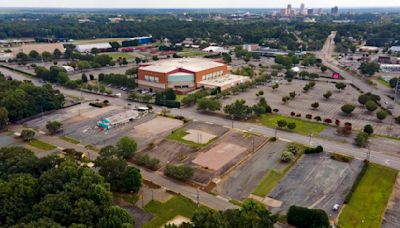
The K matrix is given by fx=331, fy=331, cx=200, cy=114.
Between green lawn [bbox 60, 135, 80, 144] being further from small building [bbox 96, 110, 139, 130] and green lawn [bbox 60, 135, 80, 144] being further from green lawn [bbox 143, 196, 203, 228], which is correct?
green lawn [bbox 143, 196, 203, 228]

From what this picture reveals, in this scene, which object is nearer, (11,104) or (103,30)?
(11,104)

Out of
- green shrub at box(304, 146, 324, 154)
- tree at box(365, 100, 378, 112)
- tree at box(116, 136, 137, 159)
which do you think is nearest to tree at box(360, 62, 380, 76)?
tree at box(365, 100, 378, 112)

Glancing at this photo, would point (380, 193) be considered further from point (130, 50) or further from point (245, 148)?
point (130, 50)

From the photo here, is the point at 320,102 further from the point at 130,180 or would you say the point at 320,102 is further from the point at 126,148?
the point at 130,180

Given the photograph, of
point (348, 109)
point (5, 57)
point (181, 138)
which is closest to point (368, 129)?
point (348, 109)

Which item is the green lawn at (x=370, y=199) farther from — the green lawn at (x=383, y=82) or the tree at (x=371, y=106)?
the green lawn at (x=383, y=82)

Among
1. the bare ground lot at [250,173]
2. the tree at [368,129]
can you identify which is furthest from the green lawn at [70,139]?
the tree at [368,129]

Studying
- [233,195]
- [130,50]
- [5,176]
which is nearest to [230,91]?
[233,195]
